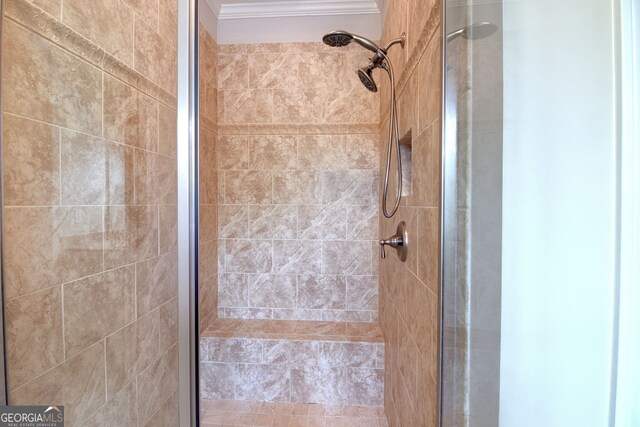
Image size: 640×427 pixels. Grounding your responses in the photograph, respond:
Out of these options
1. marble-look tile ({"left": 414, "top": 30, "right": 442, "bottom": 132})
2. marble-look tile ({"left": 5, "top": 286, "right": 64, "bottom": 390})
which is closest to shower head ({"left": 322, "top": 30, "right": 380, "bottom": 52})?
marble-look tile ({"left": 414, "top": 30, "right": 442, "bottom": 132})

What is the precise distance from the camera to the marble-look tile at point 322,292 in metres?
2.26

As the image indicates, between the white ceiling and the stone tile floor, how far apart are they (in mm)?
2727

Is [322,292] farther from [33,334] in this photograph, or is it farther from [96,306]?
[33,334]

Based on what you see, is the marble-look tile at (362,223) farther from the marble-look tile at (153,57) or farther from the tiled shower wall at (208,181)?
the marble-look tile at (153,57)

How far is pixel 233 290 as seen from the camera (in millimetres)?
2303

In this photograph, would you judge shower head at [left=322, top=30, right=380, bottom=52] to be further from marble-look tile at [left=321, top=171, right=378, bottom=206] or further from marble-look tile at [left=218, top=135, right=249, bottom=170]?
marble-look tile at [left=218, top=135, right=249, bottom=170]

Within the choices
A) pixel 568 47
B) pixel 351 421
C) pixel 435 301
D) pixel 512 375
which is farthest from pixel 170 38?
pixel 351 421

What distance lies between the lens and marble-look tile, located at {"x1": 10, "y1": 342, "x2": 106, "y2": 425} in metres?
0.68

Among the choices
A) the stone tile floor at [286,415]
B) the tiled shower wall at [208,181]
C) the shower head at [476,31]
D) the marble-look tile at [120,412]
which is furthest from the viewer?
the tiled shower wall at [208,181]

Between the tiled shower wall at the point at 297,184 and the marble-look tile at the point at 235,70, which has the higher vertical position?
the marble-look tile at the point at 235,70

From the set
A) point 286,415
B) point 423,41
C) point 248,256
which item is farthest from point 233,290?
point 423,41

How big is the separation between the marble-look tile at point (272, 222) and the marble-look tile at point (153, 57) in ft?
4.33

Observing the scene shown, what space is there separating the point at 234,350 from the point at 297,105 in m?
1.92

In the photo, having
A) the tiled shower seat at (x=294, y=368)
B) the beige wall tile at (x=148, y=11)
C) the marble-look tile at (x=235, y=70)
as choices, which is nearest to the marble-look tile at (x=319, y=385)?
the tiled shower seat at (x=294, y=368)
